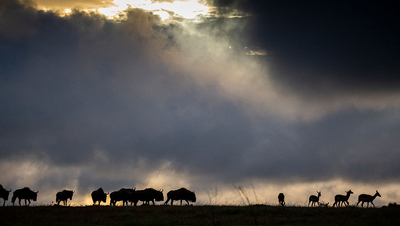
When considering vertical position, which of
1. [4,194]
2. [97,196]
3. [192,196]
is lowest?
[192,196]

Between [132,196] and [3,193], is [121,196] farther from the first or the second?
[3,193]

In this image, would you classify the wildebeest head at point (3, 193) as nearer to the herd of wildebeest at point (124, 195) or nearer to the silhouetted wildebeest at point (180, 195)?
the herd of wildebeest at point (124, 195)

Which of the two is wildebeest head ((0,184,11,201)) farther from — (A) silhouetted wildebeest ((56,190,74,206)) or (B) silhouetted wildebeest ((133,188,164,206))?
(B) silhouetted wildebeest ((133,188,164,206))

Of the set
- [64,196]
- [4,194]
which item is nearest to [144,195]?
[64,196]
